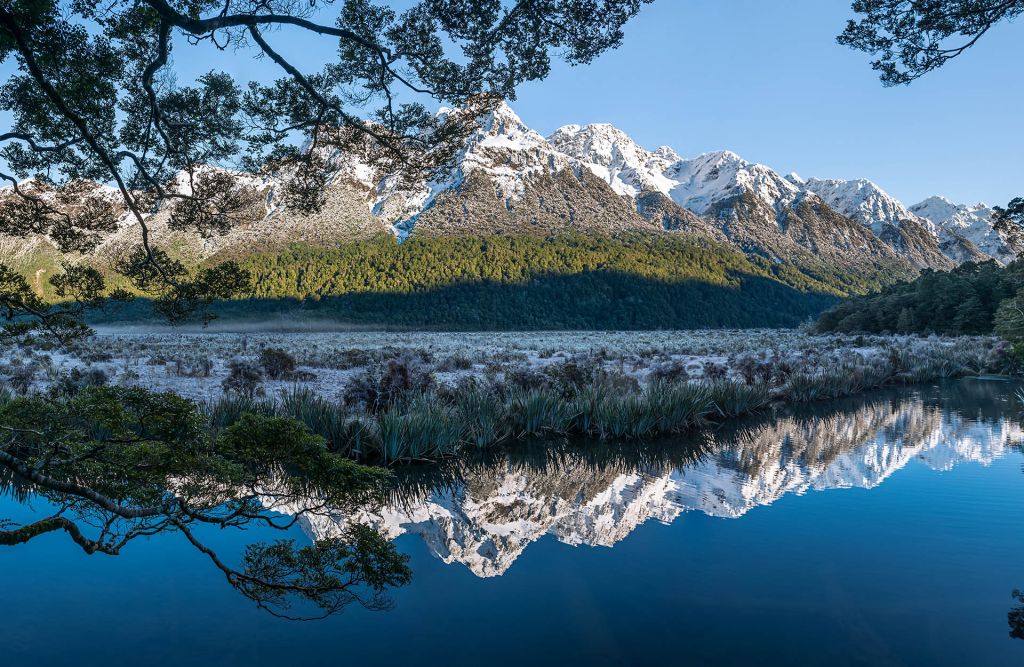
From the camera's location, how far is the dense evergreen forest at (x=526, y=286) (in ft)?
347

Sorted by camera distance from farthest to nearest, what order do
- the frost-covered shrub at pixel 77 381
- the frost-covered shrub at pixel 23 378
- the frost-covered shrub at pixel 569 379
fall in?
the frost-covered shrub at pixel 569 379 < the frost-covered shrub at pixel 23 378 < the frost-covered shrub at pixel 77 381

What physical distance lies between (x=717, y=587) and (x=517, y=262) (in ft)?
389

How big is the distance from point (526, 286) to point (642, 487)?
354 ft

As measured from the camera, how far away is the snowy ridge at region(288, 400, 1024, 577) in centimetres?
596

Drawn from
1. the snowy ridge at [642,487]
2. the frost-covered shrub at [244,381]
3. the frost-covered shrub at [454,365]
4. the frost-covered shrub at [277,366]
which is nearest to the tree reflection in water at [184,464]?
the snowy ridge at [642,487]

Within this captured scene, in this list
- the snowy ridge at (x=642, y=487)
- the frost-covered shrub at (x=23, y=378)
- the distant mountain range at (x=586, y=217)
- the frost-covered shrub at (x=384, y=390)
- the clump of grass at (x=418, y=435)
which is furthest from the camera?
the distant mountain range at (x=586, y=217)

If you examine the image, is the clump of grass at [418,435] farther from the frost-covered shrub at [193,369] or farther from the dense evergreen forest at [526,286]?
the dense evergreen forest at [526,286]

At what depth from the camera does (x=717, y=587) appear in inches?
185

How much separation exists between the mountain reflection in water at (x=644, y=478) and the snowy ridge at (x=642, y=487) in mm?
15

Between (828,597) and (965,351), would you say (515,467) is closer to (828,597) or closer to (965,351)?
(828,597)

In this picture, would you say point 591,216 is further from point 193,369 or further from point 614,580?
point 614,580

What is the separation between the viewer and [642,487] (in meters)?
7.63

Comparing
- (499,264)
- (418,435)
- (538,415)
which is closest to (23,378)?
(418,435)

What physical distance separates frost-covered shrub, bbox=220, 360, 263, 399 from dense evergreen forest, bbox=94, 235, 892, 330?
78.9 metres
